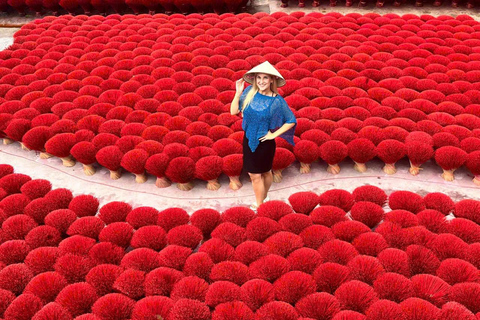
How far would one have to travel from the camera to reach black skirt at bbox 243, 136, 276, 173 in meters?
2.42

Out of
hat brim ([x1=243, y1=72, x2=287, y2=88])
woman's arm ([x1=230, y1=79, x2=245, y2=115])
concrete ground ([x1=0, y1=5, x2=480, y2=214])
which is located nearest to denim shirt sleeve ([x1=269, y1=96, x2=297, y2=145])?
hat brim ([x1=243, y1=72, x2=287, y2=88])

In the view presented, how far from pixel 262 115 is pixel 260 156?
0.94 feet

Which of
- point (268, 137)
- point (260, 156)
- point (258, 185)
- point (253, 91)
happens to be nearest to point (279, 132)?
point (268, 137)

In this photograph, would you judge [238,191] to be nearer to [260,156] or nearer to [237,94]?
[260,156]

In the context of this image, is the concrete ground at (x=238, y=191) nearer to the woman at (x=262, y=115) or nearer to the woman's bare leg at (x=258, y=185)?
the woman's bare leg at (x=258, y=185)

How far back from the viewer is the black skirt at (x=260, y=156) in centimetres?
242

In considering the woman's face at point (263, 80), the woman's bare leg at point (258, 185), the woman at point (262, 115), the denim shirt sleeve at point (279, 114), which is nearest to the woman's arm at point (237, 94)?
the woman at point (262, 115)

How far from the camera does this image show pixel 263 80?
2.25 metres

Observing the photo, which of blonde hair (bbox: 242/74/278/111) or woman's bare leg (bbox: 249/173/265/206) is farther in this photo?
woman's bare leg (bbox: 249/173/265/206)

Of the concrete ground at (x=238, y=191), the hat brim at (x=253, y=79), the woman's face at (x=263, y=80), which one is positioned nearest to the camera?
the woman's face at (x=263, y=80)

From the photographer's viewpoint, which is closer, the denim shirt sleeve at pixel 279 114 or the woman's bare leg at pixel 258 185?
the denim shirt sleeve at pixel 279 114

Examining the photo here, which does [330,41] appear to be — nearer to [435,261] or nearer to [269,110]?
[269,110]

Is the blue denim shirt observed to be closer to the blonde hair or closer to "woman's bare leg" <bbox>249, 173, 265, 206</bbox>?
the blonde hair

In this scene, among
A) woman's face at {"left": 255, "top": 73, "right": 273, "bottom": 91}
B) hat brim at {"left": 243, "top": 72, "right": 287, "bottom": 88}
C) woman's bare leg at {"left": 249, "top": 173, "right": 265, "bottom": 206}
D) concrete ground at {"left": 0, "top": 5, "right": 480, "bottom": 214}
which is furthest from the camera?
concrete ground at {"left": 0, "top": 5, "right": 480, "bottom": 214}
